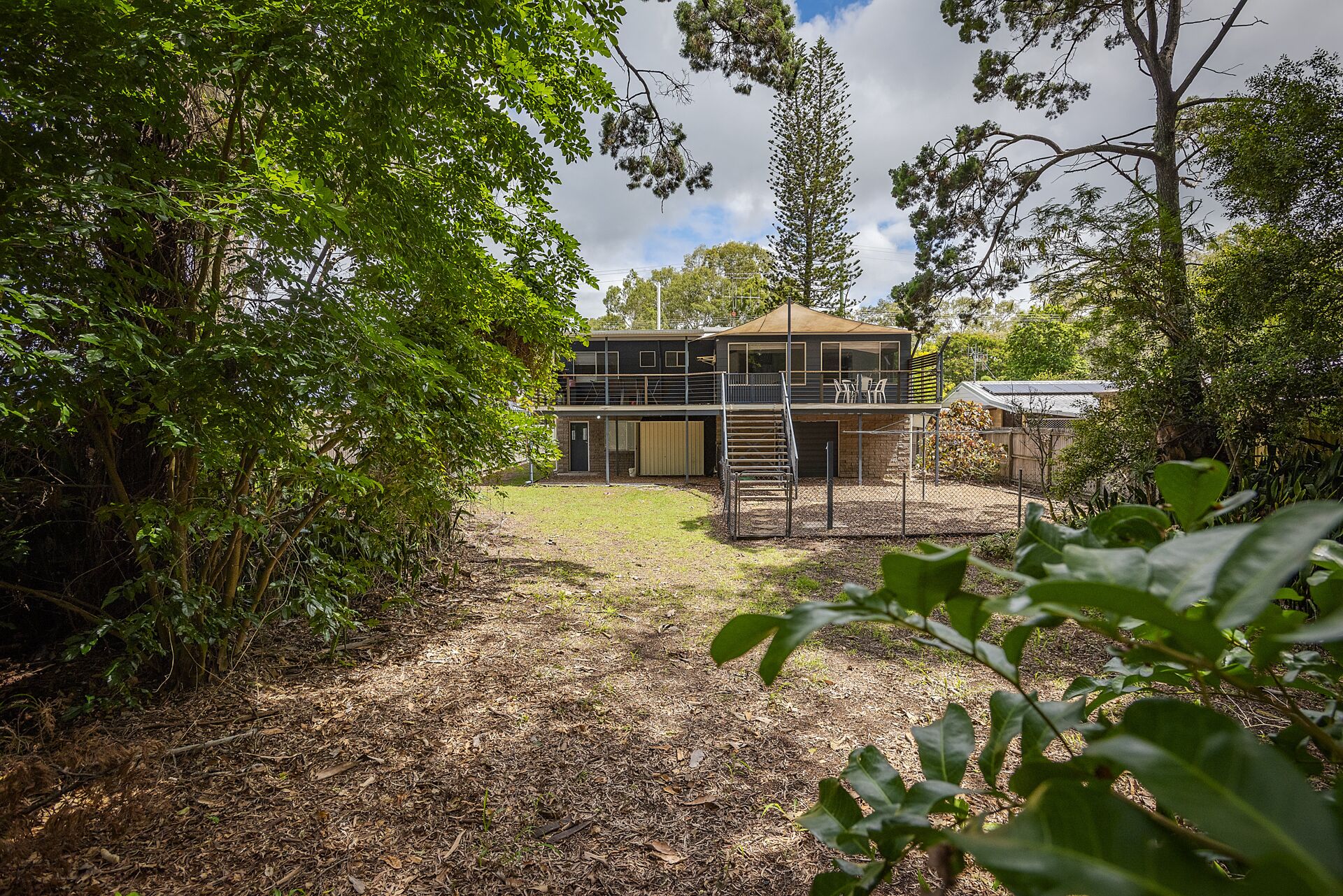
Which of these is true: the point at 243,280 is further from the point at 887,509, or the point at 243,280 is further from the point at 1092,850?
the point at 887,509

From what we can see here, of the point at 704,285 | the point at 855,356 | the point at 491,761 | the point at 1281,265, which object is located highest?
the point at 704,285

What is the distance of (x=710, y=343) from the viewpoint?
20.7 metres

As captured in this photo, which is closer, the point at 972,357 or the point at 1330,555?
the point at 1330,555

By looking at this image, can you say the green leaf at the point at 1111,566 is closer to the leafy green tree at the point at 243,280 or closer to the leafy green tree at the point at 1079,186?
the leafy green tree at the point at 243,280

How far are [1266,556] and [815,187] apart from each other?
83.0 ft

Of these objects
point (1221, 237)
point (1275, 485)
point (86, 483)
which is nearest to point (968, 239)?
point (1221, 237)

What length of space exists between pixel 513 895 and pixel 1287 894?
2487 mm

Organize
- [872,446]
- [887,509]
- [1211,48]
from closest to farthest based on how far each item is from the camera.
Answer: [1211,48]
[887,509]
[872,446]

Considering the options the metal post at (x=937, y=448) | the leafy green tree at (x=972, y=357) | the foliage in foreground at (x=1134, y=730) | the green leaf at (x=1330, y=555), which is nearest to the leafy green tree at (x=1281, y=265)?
the green leaf at (x=1330, y=555)

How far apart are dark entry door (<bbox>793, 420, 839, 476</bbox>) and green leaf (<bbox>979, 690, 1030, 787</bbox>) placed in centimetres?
1786

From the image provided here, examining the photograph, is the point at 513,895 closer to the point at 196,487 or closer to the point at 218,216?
the point at 196,487

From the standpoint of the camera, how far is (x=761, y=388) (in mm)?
16594

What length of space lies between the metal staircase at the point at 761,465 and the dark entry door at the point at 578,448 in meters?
6.89

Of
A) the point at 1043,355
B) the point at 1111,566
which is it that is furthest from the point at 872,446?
the point at 1111,566
